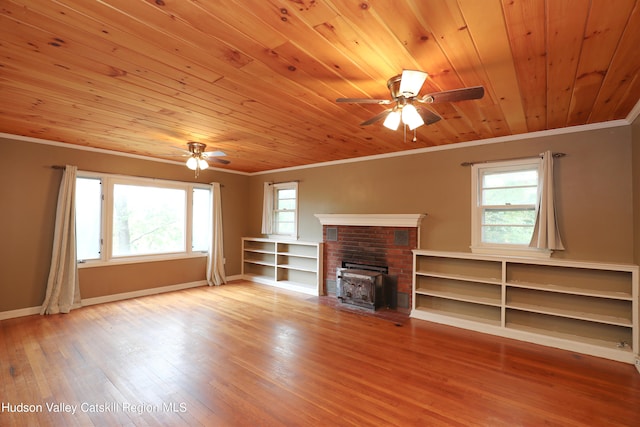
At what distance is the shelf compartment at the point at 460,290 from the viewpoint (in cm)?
391

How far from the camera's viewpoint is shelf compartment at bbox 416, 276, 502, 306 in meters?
3.91

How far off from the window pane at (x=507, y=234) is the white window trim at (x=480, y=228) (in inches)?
2.5

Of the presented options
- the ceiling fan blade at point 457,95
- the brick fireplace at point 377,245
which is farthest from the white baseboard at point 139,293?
the ceiling fan blade at point 457,95

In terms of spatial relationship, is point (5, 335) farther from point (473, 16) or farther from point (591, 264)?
point (591, 264)

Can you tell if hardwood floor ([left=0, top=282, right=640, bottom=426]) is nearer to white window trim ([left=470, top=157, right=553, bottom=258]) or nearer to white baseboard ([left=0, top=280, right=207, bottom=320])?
white baseboard ([left=0, top=280, right=207, bottom=320])

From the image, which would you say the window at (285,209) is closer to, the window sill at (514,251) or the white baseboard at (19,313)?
the window sill at (514,251)

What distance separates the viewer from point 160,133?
3807mm

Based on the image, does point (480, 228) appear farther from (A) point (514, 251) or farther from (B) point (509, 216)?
(A) point (514, 251)

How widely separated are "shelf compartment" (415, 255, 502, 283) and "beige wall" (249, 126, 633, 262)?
19 cm

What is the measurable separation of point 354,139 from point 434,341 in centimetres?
274

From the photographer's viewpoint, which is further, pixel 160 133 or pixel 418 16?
pixel 160 133

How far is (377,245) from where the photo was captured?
16.0 ft

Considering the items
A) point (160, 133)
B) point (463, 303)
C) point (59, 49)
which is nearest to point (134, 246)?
point (160, 133)

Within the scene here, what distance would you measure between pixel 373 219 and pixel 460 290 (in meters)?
1.64
